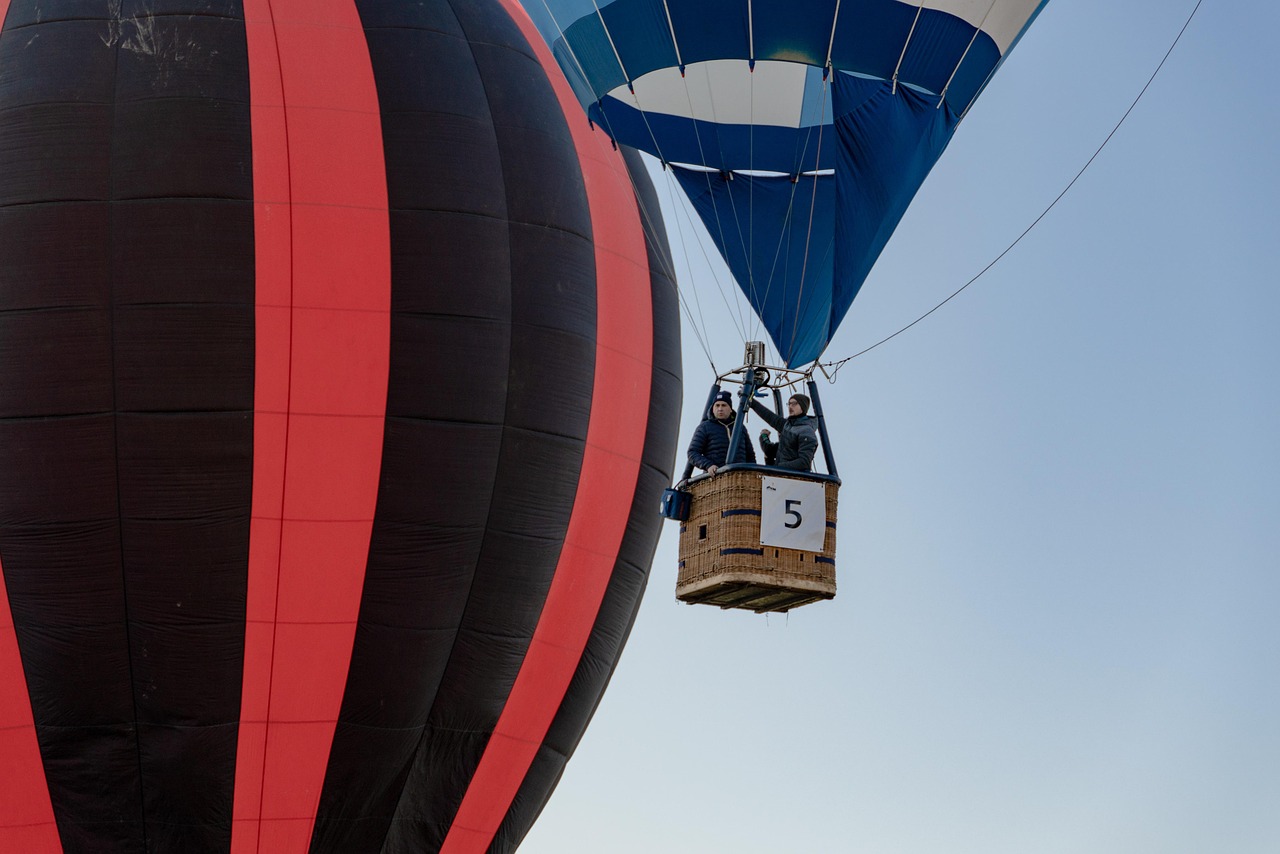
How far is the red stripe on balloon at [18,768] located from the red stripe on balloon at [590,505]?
5.94ft

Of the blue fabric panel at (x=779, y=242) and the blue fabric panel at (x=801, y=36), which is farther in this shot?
the blue fabric panel at (x=779, y=242)

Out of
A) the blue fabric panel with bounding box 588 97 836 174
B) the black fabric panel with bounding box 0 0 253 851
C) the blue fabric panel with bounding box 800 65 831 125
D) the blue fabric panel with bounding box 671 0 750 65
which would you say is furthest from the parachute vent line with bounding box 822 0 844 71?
the black fabric panel with bounding box 0 0 253 851

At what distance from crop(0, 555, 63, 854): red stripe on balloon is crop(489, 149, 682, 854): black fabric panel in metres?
2.10

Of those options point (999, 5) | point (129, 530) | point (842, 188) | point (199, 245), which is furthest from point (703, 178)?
point (129, 530)

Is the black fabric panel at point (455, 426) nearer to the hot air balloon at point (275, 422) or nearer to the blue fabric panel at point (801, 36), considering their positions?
the hot air balloon at point (275, 422)

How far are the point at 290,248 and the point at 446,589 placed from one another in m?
1.61

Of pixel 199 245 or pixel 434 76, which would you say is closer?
pixel 199 245

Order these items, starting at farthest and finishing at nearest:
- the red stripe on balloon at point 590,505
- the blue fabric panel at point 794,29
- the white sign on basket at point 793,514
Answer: the red stripe on balloon at point 590,505 < the blue fabric panel at point 794,29 < the white sign on basket at point 793,514

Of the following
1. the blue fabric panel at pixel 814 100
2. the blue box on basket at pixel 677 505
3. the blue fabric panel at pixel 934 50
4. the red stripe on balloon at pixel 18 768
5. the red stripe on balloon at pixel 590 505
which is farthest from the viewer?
the red stripe on balloon at pixel 590 505

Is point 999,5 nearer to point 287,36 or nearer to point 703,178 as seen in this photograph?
point 703,178

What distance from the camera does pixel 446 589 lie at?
946 cm

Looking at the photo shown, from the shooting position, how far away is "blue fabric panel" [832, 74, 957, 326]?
8.76 metres

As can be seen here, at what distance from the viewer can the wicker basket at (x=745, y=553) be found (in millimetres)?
Answer: 7969

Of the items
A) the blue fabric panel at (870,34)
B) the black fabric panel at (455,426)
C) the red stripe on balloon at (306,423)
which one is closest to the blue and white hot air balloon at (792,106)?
the blue fabric panel at (870,34)
